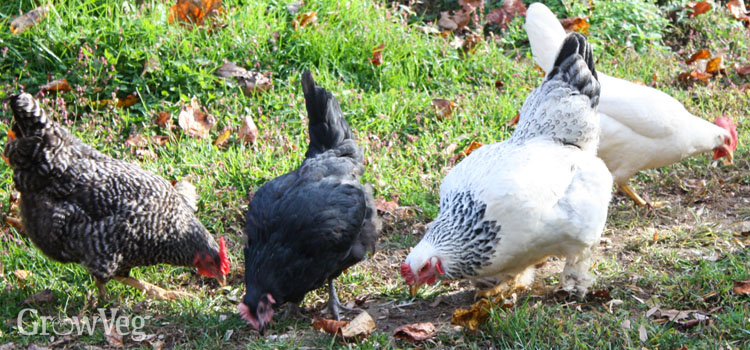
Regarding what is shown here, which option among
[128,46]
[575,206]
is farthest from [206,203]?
[575,206]

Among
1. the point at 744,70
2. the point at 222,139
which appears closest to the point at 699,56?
the point at 744,70

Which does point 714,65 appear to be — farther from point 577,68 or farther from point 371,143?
point 371,143

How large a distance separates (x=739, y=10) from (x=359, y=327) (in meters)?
5.44

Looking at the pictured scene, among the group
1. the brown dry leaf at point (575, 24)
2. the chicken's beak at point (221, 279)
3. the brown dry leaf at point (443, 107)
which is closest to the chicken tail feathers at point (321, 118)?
the chicken's beak at point (221, 279)

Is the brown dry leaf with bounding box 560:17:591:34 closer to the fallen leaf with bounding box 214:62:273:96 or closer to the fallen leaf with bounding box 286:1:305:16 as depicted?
the fallen leaf with bounding box 286:1:305:16

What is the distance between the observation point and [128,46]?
4.80m

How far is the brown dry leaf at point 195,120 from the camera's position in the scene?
4551mm

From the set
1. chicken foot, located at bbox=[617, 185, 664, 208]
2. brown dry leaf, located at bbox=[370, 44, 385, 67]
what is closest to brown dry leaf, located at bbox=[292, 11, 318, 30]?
brown dry leaf, located at bbox=[370, 44, 385, 67]

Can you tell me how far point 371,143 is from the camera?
459 centimetres

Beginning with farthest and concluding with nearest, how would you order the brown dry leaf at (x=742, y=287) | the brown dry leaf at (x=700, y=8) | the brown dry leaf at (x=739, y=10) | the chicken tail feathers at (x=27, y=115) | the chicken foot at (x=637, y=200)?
the brown dry leaf at (x=739, y=10) → the brown dry leaf at (x=700, y=8) → the chicken foot at (x=637, y=200) → the chicken tail feathers at (x=27, y=115) → the brown dry leaf at (x=742, y=287)

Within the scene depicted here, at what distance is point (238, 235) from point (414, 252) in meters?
1.32

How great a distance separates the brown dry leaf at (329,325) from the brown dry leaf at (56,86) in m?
2.75

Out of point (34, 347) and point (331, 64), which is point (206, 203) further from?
point (331, 64)

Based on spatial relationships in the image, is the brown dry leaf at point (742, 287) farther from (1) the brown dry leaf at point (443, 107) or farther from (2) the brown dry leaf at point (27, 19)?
(2) the brown dry leaf at point (27, 19)
